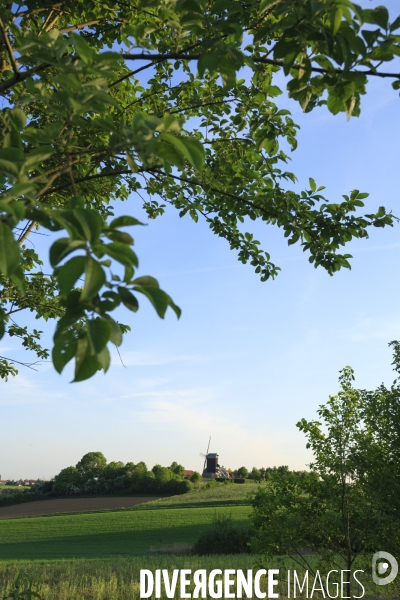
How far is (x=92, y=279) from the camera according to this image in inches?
A: 45.1

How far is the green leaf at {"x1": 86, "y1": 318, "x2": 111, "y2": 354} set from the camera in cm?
121

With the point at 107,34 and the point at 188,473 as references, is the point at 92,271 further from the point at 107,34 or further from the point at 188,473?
the point at 188,473

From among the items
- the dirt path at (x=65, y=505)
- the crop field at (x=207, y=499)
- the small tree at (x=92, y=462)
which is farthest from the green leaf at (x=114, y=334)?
the small tree at (x=92, y=462)

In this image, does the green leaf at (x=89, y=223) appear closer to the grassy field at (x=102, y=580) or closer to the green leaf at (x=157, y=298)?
the green leaf at (x=157, y=298)

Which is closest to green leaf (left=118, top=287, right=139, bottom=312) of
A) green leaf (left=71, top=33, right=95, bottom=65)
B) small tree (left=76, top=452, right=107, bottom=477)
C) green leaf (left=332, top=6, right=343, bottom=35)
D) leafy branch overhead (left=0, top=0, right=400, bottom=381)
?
leafy branch overhead (left=0, top=0, right=400, bottom=381)

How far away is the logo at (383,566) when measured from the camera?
7723 mm

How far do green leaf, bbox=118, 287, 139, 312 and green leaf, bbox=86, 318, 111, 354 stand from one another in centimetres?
7

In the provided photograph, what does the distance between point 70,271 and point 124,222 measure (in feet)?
0.65

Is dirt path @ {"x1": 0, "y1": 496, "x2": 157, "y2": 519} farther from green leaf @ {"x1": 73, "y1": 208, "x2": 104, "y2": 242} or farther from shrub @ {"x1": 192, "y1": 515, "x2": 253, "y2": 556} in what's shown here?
green leaf @ {"x1": 73, "y1": 208, "x2": 104, "y2": 242}

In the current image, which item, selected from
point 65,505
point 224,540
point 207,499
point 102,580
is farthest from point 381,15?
point 65,505

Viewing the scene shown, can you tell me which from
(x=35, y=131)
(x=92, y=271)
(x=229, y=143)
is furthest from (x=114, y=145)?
(x=229, y=143)

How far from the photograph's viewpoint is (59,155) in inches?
182

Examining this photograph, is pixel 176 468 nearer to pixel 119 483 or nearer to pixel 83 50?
pixel 119 483

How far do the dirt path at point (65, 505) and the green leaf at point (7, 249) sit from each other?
185 ft
